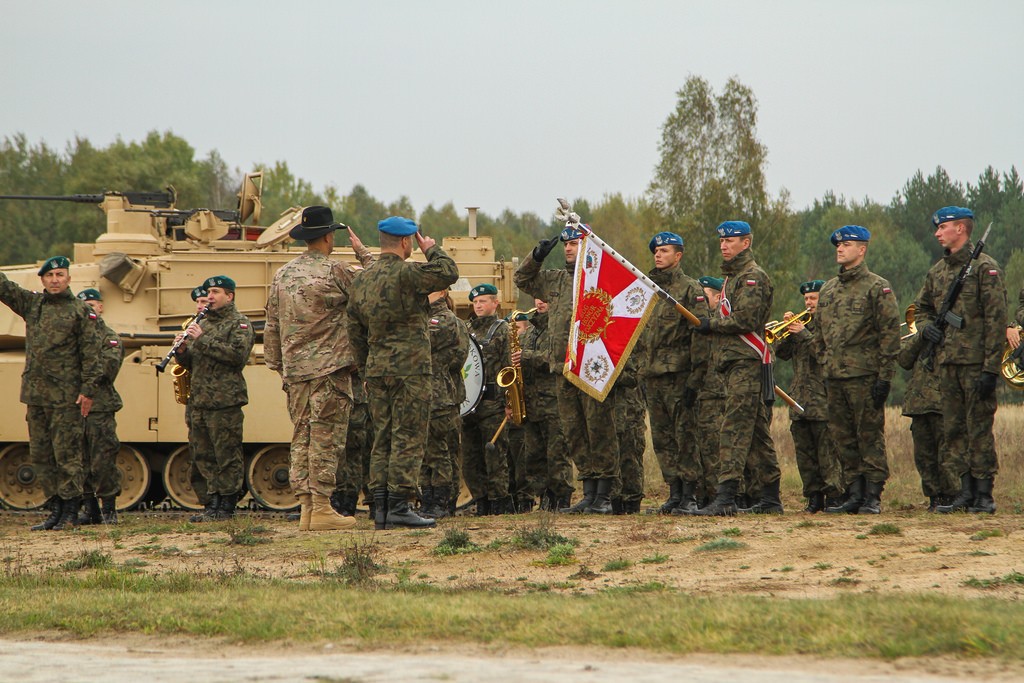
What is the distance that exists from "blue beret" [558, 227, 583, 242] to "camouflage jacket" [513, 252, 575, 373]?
273 mm

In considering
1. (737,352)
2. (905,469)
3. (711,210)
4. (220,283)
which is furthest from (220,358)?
(711,210)

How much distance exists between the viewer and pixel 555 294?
38.3ft

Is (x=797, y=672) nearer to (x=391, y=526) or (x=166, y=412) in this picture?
(x=391, y=526)

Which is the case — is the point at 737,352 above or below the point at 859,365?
above

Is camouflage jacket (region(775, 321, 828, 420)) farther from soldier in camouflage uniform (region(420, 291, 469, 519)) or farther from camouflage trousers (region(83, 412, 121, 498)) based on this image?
camouflage trousers (region(83, 412, 121, 498))

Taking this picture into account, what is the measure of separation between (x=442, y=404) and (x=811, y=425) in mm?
3350

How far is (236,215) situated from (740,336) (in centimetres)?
928

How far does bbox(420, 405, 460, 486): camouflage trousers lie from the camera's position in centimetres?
1247

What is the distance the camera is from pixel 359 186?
9331 cm

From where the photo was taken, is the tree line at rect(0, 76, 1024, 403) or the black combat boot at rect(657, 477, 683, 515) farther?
the tree line at rect(0, 76, 1024, 403)

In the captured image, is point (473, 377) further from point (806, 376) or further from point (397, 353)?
point (397, 353)

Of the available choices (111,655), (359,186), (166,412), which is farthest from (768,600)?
(359,186)

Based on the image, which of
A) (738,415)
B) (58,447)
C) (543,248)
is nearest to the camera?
(738,415)

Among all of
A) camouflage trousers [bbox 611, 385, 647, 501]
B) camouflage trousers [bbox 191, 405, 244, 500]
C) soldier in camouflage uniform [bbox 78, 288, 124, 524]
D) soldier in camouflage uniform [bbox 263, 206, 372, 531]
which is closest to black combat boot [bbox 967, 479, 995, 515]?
camouflage trousers [bbox 611, 385, 647, 501]
